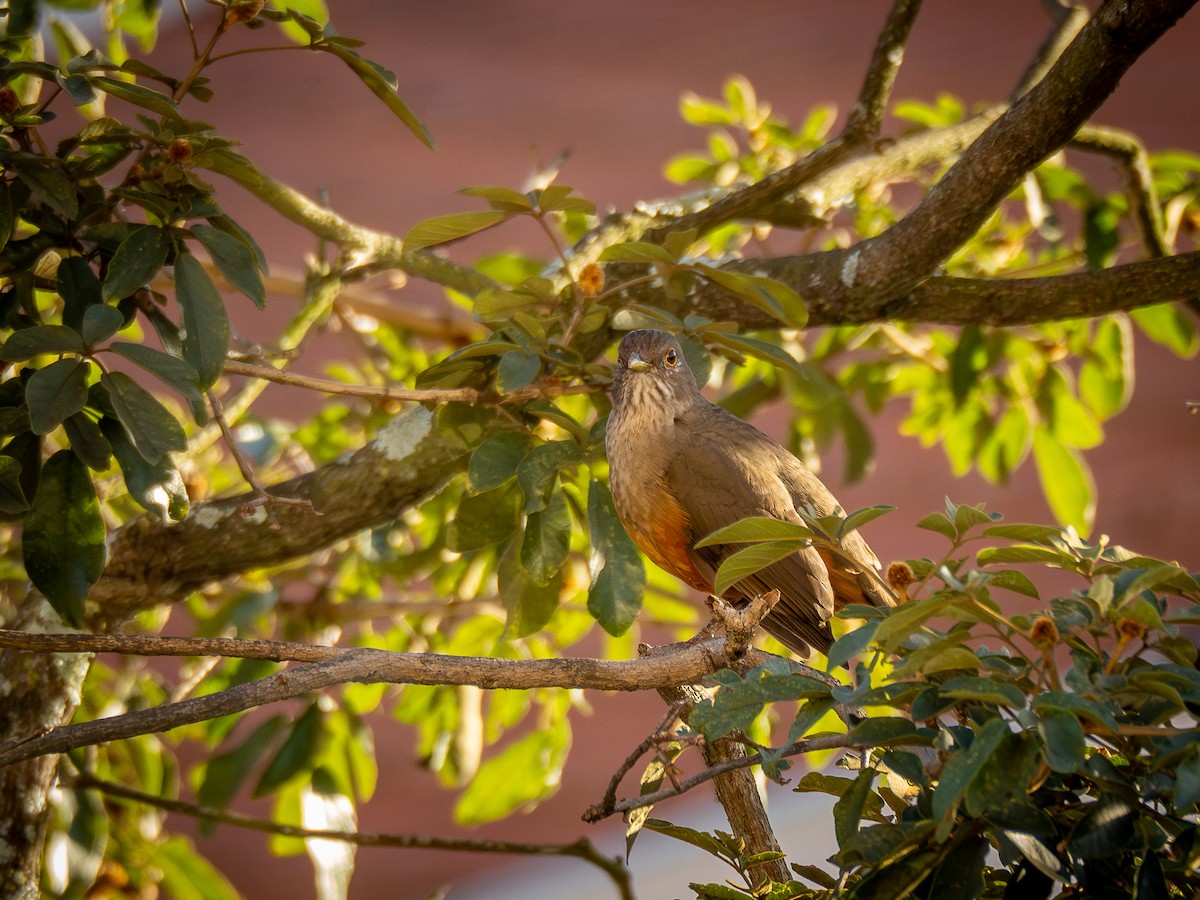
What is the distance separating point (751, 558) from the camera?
4.97 feet

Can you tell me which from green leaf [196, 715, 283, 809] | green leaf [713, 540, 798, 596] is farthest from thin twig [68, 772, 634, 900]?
green leaf [713, 540, 798, 596]

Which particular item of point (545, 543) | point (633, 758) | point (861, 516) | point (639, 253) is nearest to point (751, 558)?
point (861, 516)

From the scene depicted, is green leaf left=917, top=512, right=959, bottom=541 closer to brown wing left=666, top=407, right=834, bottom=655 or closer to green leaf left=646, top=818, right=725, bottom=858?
green leaf left=646, top=818, right=725, bottom=858

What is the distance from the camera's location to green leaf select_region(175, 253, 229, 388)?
1.77 m

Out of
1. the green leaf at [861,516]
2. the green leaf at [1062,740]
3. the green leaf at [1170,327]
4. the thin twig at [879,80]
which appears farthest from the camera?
the green leaf at [1170,327]

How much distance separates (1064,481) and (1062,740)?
94.6 inches

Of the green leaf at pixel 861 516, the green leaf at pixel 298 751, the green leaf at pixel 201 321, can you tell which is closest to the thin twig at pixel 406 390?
the green leaf at pixel 201 321

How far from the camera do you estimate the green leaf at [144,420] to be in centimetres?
160

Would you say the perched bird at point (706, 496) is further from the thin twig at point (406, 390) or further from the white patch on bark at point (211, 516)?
the white patch on bark at point (211, 516)

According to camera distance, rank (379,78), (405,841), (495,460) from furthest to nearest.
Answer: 1. (405,841)
2. (495,460)
3. (379,78)

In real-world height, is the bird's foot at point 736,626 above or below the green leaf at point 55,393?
below

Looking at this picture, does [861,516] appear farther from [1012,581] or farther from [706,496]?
[706,496]

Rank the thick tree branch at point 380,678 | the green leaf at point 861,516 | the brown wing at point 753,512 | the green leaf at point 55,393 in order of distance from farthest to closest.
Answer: the brown wing at point 753,512, the green leaf at point 55,393, the green leaf at point 861,516, the thick tree branch at point 380,678

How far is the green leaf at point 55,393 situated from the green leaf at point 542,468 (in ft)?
2.44
